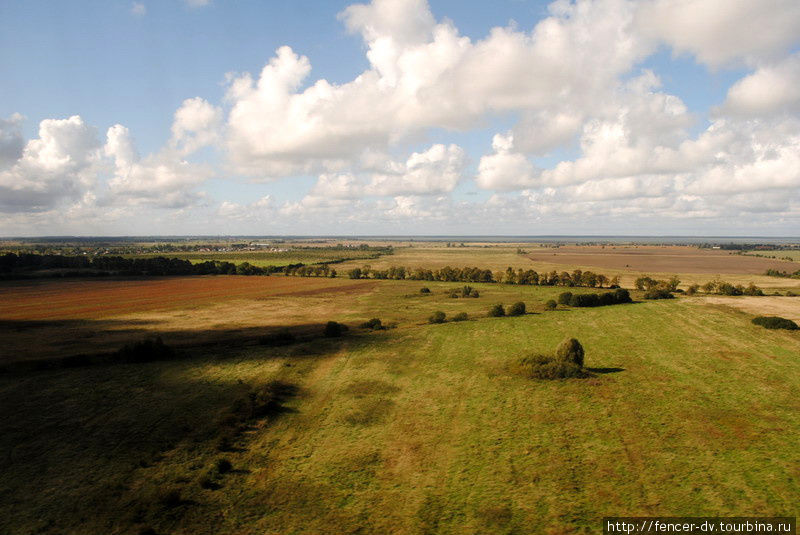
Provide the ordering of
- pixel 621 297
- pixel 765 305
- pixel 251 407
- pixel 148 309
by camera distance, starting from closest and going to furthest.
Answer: pixel 251 407, pixel 765 305, pixel 148 309, pixel 621 297

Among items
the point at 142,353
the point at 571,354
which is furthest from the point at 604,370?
the point at 142,353

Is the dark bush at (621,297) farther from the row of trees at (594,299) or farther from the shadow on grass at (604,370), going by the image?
the shadow on grass at (604,370)

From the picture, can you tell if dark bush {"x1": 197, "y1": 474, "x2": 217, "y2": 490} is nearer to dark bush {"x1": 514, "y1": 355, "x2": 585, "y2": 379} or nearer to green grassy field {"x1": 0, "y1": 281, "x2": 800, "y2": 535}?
green grassy field {"x1": 0, "y1": 281, "x2": 800, "y2": 535}

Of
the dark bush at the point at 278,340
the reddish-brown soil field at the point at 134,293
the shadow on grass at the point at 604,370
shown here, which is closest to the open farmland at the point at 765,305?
the shadow on grass at the point at 604,370

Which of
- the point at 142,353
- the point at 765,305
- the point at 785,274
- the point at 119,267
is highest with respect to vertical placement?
the point at 119,267

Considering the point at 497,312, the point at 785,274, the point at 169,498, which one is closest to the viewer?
the point at 169,498

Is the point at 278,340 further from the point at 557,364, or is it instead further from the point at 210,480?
the point at 557,364

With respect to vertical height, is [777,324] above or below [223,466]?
above

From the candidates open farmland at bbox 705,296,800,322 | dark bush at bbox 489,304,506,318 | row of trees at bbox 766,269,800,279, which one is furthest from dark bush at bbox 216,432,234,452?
row of trees at bbox 766,269,800,279

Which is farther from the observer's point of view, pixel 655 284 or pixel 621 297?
pixel 655 284
